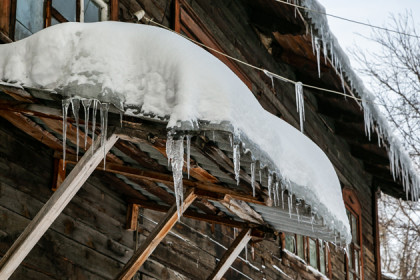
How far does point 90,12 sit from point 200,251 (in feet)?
8.94

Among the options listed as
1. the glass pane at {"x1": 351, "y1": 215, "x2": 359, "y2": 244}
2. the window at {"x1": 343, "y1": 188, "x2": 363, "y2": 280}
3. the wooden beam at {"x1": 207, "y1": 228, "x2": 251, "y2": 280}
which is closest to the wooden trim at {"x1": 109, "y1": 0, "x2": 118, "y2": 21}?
the wooden beam at {"x1": 207, "y1": 228, "x2": 251, "y2": 280}

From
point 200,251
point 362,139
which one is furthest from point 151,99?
point 362,139

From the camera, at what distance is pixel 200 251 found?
23.2ft

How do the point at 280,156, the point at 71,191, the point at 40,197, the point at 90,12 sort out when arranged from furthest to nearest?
the point at 90,12, the point at 40,197, the point at 280,156, the point at 71,191

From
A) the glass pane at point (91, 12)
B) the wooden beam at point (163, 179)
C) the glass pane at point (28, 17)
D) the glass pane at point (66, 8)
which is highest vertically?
the glass pane at point (91, 12)

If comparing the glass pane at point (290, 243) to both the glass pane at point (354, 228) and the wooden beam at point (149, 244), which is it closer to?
the glass pane at point (354, 228)

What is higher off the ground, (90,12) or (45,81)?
(90,12)

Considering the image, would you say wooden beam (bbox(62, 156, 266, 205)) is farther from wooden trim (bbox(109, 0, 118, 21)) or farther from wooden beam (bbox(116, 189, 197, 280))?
wooden trim (bbox(109, 0, 118, 21))

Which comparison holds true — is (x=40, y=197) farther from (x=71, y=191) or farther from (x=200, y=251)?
(x=200, y=251)

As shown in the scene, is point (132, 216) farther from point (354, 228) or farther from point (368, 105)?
point (354, 228)

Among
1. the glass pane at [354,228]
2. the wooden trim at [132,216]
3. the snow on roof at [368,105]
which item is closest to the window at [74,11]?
the wooden trim at [132,216]

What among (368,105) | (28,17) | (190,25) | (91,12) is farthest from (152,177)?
(368,105)

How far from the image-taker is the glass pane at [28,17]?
4859 millimetres

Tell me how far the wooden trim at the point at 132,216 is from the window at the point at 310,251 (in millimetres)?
3727
